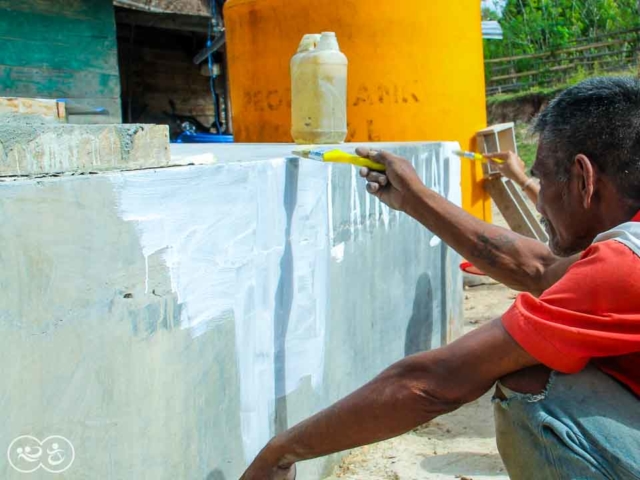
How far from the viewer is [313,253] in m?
2.49

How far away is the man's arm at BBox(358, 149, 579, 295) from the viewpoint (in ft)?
8.00

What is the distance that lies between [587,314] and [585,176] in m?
0.37

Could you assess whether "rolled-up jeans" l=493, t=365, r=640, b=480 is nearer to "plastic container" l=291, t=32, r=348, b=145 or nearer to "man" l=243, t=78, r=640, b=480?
"man" l=243, t=78, r=640, b=480

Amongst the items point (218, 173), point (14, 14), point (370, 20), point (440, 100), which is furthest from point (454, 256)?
point (14, 14)

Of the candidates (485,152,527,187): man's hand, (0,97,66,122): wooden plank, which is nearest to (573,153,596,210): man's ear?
(0,97,66,122): wooden plank

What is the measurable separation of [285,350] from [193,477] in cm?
59

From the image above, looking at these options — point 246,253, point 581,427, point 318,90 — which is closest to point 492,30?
point 318,90

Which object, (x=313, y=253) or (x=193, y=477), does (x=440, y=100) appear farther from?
(x=193, y=477)

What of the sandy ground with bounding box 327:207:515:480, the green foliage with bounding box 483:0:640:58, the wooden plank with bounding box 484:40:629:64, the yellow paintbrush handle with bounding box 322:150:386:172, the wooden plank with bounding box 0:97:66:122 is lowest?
the sandy ground with bounding box 327:207:515:480

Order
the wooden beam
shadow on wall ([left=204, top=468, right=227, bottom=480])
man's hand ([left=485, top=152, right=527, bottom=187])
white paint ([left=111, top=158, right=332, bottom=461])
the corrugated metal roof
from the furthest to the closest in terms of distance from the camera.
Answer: the corrugated metal roof, the wooden beam, man's hand ([left=485, top=152, right=527, bottom=187]), shadow on wall ([left=204, top=468, right=227, bottom=480]), white paint ([left=111, top=158, right=332, bottom=461])

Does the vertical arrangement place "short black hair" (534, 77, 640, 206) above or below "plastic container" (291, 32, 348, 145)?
below

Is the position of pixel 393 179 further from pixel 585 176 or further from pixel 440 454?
→ pixel 440 454

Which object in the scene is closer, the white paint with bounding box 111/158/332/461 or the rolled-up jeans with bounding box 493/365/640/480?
the rolled-up jeans with bounding box 493/365/640/480

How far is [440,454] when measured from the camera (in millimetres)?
2930
